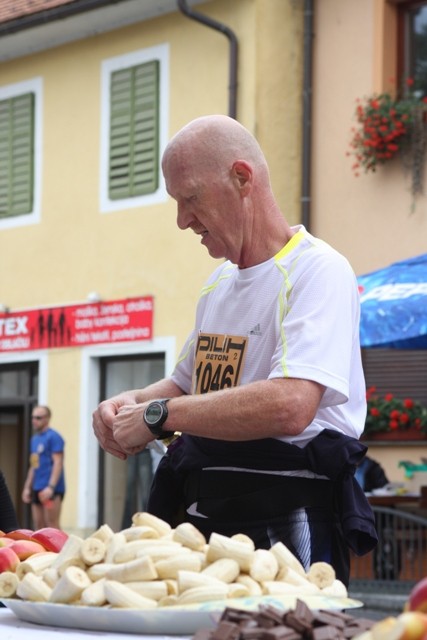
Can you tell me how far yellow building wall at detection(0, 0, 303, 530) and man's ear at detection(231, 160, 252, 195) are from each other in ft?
39.4

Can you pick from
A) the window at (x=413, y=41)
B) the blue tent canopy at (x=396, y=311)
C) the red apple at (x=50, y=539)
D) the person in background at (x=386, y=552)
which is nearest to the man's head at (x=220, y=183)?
the red apple at (x=50, y=539)

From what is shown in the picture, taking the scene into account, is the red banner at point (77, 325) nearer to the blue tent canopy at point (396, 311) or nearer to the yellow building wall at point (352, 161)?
the yellow building wall at point (352, 161)

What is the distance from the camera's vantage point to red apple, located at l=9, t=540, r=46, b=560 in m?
2.69

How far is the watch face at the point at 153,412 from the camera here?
2838 mm

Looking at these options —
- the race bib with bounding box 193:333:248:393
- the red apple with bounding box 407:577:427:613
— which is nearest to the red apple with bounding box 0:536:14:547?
the race bib with bounding box 193:333:248:393

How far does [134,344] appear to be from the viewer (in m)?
16.2

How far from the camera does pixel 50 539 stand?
9.19 feet

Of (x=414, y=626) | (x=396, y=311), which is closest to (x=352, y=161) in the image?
(x=396, y=311)

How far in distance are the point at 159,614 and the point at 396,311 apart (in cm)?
757

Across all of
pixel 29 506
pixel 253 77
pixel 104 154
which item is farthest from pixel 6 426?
pixel 253 77

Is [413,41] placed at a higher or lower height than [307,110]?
higher

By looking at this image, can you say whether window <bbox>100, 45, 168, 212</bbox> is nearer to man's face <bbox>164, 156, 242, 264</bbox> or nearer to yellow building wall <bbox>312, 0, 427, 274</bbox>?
yellow building wall <bbox>312, 0, 427, 274</bbox>

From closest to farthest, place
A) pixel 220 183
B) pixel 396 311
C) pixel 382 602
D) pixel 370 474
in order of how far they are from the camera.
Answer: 1. pixel 220 183
2. pixel 396 311
3. pixel 382 602
4. pixel 370 474

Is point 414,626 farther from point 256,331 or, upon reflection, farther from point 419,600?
point 256,331
